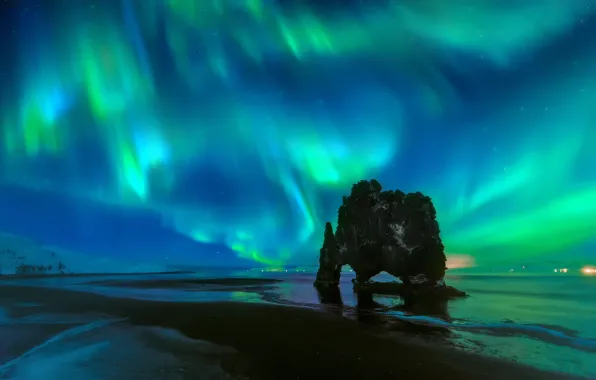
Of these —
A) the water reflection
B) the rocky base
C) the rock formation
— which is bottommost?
the water reflection

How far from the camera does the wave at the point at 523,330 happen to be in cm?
1934

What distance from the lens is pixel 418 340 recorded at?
18.3 meters

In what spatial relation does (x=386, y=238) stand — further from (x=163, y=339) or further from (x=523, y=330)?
(x=163, y=339)

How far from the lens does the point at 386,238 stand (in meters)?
68.0

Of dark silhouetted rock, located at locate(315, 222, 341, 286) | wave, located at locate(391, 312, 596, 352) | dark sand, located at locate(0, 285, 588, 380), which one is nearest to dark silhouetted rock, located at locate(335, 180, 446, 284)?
dark silhouetted rock, located at locate(315, 222, 341, 286)

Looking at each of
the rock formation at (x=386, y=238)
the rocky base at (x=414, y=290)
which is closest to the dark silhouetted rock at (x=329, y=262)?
the rock formation at (x=386, y=238)

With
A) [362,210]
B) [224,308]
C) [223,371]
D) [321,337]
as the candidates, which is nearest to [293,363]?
[223,371]

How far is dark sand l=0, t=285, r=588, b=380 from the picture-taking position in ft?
41.7

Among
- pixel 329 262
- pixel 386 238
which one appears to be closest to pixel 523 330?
pixel 386 238

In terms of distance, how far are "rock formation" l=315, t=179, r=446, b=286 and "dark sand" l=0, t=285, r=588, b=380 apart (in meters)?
40.6

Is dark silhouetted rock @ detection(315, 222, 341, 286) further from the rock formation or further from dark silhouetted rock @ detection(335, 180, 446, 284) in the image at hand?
dark silhouetted rock @ detection(335, 180, 446, 284)

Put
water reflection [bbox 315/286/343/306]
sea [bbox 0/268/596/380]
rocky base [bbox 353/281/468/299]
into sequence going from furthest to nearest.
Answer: rocky base [bbox 353/281/468/299] < water reflection [bbox 315/286/343/306] < sea [bbox 0/268/596/380]

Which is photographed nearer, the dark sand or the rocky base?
the dark sand

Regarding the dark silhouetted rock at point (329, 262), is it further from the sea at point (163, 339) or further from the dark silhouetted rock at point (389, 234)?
the sea at point (163, 339)
